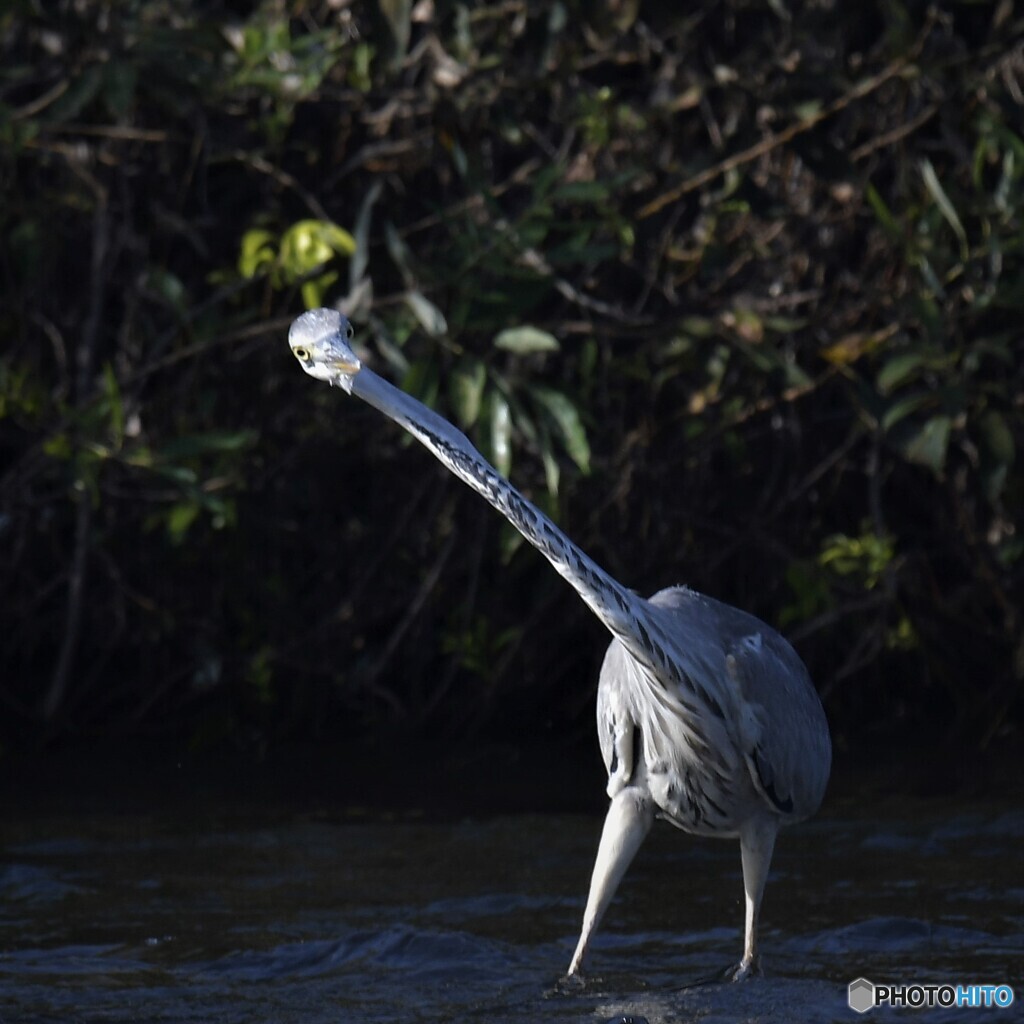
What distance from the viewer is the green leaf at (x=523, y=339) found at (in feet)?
20.2

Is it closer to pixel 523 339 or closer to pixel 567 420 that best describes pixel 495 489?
pixel 567 420

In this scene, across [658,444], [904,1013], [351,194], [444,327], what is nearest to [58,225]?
[351,194]

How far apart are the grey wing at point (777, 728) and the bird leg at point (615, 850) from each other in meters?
0.30

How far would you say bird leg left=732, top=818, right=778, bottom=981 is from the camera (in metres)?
4.64

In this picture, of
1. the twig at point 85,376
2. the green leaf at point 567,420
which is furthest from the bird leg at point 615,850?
the twig at point 85,376

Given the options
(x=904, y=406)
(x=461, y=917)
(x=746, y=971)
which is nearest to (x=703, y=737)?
(x=746, y=971)

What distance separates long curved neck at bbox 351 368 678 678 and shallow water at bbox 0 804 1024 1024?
3.55 feet

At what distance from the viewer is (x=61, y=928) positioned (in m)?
5.29

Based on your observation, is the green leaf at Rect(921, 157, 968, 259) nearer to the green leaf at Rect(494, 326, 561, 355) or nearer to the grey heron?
the green leaf at Rect(494, 326, 561, 355)

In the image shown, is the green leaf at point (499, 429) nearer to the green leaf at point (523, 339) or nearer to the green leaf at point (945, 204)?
the green leaf at point (523, 339)

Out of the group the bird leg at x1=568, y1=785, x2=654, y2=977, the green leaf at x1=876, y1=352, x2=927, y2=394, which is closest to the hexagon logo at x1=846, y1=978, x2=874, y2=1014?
the bird leg at x1=568, y1=785, x2=654, y2=977

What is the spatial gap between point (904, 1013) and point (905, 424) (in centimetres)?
269

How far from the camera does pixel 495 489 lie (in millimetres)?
3711

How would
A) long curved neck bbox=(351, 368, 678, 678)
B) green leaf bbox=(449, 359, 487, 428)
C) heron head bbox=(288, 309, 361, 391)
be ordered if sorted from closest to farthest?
heron head bbox=(288, 309, 361, 391), long curved neck bbox=(351, 368, 678, 678), green leaf bbox=(449, 359, 487, 428)
